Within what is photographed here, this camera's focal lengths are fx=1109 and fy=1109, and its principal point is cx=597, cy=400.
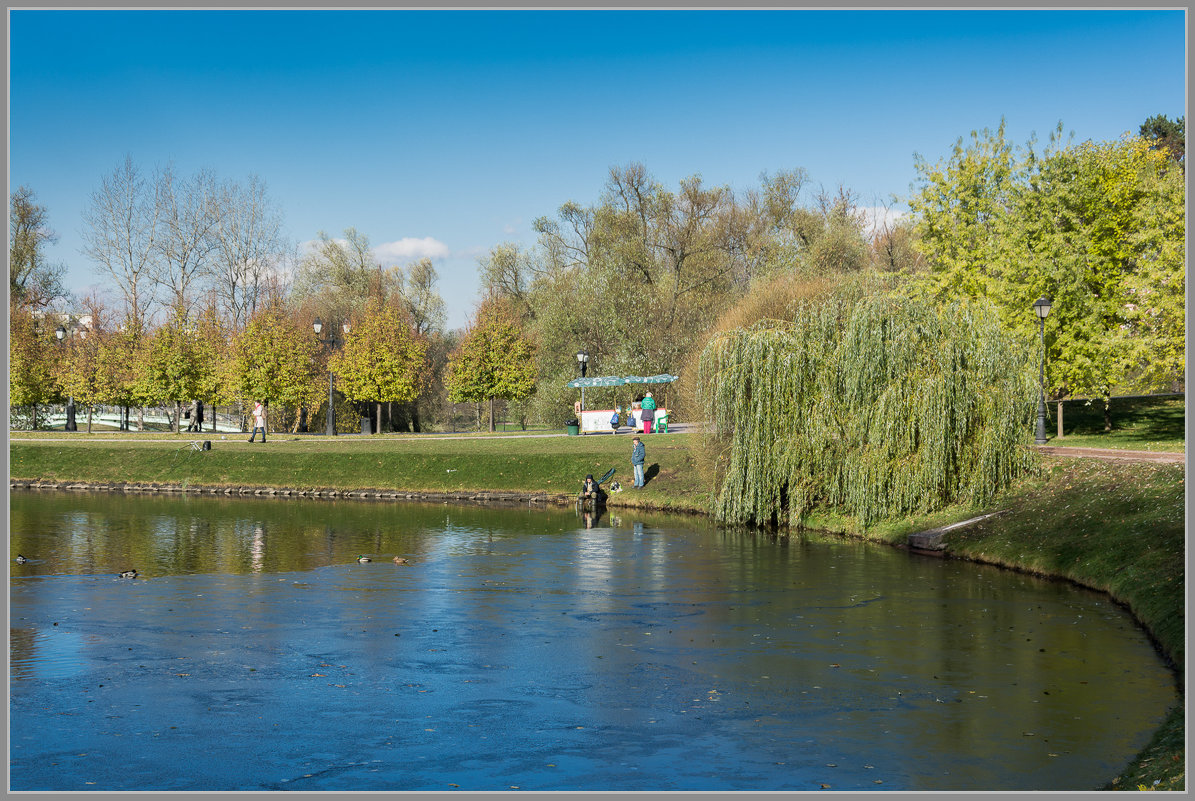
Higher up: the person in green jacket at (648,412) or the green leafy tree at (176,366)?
the green leafy tree at (176,366)

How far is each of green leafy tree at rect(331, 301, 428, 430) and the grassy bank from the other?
6369 millimetres

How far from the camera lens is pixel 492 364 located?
5775cm

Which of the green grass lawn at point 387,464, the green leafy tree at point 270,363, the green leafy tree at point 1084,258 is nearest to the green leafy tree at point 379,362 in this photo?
the green leafy tree at point 270,363

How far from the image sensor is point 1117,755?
10867mm

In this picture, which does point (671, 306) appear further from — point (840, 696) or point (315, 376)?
point (840, 696)

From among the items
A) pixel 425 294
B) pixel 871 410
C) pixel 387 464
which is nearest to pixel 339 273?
pixel 425 294

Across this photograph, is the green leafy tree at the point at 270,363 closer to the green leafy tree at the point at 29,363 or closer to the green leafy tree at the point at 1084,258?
the green leafy tree at the point at 29,363

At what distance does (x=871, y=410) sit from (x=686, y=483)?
1054 centimetres

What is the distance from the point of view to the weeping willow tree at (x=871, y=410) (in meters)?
26.6

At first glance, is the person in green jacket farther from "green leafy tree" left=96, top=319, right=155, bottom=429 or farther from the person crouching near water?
"green leafy tree" left=96, top=319, right=155, bottom=429

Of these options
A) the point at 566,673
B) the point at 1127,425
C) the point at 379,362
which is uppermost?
the point at 379,362

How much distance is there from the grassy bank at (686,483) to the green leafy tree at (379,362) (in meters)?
6.37

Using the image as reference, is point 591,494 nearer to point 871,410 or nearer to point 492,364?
point 871,410

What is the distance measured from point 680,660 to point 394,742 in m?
4.89
